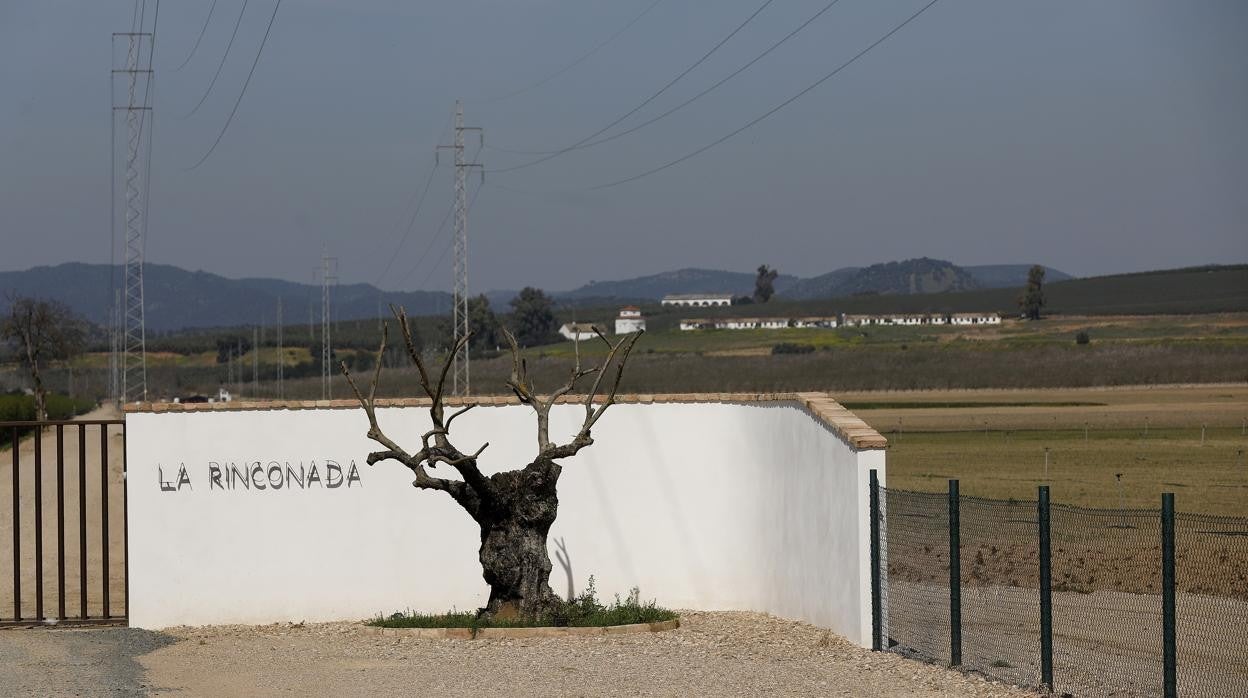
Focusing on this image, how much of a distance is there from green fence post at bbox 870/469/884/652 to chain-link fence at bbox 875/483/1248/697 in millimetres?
32

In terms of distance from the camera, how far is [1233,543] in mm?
25578

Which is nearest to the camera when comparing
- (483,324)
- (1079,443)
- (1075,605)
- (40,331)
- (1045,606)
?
(1045,606)

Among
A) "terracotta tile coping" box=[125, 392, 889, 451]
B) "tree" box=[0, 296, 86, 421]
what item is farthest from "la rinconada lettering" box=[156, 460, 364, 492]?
"tree" box=[0, 296, 86, 421]

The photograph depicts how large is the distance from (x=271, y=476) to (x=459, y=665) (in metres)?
4.34

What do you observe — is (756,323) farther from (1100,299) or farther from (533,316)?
(1100,299)

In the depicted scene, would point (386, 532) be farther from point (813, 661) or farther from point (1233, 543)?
point (1233, 543)

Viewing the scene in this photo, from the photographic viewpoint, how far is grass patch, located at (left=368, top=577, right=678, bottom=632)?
16.8 meters

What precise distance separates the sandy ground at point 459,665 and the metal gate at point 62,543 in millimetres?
792

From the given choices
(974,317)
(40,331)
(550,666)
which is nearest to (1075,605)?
(550,666)

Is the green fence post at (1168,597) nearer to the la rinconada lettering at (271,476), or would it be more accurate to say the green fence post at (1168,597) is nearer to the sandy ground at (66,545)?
the la rinconada lettering at (271,476)

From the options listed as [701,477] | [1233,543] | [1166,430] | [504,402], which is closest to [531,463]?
[504,402]

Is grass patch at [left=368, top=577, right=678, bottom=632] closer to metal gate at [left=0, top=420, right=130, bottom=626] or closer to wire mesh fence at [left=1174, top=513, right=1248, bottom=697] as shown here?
metal gate at [left=0, top=420, right=130, bottom=626]

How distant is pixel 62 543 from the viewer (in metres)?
17.0

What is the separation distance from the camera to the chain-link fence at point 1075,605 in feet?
42.2
